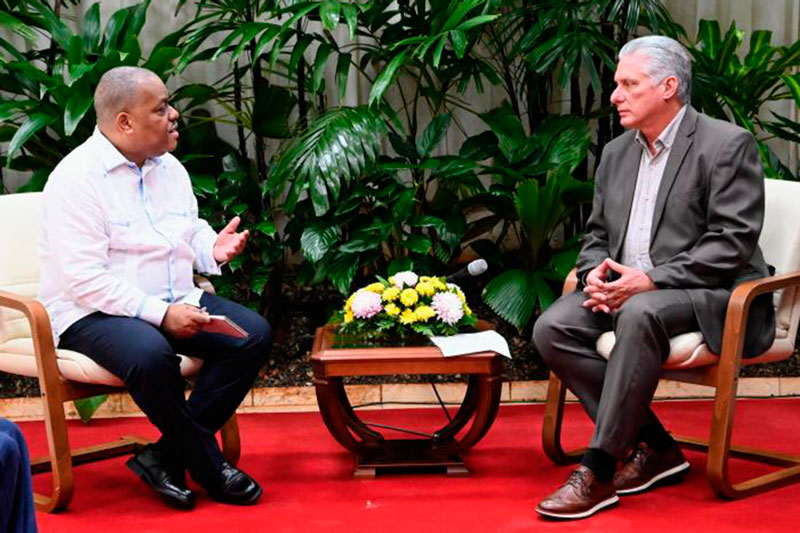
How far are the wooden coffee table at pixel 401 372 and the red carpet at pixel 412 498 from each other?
A: 0.25 ft

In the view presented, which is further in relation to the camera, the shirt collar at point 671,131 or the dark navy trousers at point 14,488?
the shirt collar at point 671,131

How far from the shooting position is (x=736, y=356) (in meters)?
3.33

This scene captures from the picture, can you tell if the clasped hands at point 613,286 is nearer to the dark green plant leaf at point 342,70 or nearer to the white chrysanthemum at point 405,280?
the white chrysanthemum at point 405,280

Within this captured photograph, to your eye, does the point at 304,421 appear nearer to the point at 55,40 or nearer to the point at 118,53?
the point at 118,53

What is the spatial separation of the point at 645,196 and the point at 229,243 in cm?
136

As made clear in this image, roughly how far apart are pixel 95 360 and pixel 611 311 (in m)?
1.57

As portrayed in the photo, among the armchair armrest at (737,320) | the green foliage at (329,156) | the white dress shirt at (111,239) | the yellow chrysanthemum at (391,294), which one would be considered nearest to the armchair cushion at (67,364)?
the white dress shirt at (111,239)

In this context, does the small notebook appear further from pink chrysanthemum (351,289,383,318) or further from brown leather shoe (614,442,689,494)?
brown leather shoe (614,442,689,494)

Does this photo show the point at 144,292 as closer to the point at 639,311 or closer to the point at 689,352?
the point at 639,311

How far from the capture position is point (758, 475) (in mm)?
3674

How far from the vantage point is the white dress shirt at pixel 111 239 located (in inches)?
136

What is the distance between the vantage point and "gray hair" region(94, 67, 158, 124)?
3537 mm

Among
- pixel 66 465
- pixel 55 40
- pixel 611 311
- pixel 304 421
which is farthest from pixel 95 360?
pixel 55 40

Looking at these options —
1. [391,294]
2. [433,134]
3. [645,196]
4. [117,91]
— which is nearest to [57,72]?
[117,91]
